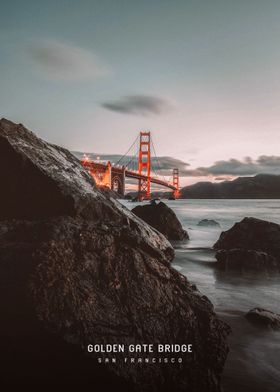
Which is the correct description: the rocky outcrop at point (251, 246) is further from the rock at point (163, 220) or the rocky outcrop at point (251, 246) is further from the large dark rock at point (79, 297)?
the large dark rock at point (79, 297)

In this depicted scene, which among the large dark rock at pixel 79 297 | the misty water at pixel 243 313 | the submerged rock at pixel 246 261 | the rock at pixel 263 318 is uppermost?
the large dark rock at pixel 79 297

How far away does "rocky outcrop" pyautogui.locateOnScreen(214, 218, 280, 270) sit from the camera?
7.84m

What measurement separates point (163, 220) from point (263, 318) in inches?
336

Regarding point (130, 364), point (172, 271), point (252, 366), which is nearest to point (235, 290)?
point (252, 366)

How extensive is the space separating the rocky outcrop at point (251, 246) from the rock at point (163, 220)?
264cm

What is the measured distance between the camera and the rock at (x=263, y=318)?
4469 mm

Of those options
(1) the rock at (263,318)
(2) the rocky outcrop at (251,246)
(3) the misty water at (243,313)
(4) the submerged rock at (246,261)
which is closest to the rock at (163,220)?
(2) the rocky outcrop at (251,246)

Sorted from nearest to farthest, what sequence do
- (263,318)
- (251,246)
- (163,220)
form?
(263,318), (251,246), (163,220)

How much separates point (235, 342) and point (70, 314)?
7.82 feet

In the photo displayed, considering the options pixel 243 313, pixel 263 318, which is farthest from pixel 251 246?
pixel 263 318

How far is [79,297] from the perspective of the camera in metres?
2.83

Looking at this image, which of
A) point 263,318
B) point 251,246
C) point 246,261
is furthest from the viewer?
point 251,246

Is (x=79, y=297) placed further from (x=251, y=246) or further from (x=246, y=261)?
(x=251, y=246)

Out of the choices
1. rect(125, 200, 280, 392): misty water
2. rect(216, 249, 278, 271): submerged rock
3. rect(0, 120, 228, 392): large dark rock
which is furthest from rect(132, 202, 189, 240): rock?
rect(0, 120, 228, 392): large dark rock
